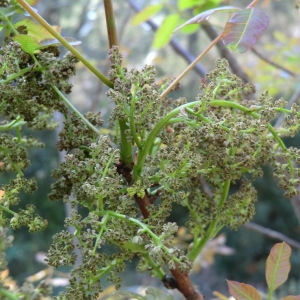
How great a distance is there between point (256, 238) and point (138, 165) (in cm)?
378

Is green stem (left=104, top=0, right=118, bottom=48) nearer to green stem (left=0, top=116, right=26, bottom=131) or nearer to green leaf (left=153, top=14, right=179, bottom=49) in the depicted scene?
green stem (left=0, top=116, right=26, bottom=131)

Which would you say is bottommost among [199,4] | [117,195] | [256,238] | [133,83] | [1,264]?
[1,264]

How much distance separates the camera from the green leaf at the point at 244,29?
55 centimetres

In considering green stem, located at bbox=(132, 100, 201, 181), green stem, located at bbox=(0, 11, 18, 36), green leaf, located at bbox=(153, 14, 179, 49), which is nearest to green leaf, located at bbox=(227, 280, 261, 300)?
green stem, located at bbox=(132, 100, 201, 181)

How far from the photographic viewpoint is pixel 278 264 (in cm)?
53

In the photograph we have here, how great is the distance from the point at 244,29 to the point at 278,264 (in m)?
0.27

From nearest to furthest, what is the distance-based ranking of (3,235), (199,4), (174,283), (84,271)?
1. (3,235)
2. (84,271)
3. (174,283)
4. (199,4)

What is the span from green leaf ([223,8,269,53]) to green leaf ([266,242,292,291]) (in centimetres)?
22

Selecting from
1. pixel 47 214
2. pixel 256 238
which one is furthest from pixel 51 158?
pixel 256 238

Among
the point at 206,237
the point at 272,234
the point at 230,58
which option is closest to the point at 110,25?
the point at 206,237

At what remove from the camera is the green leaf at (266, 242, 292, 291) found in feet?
1.74

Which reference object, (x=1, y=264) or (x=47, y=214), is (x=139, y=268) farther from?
(x=47, y=214)

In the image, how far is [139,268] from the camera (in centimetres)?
61

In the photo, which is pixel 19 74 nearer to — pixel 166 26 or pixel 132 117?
pixel 132 117
